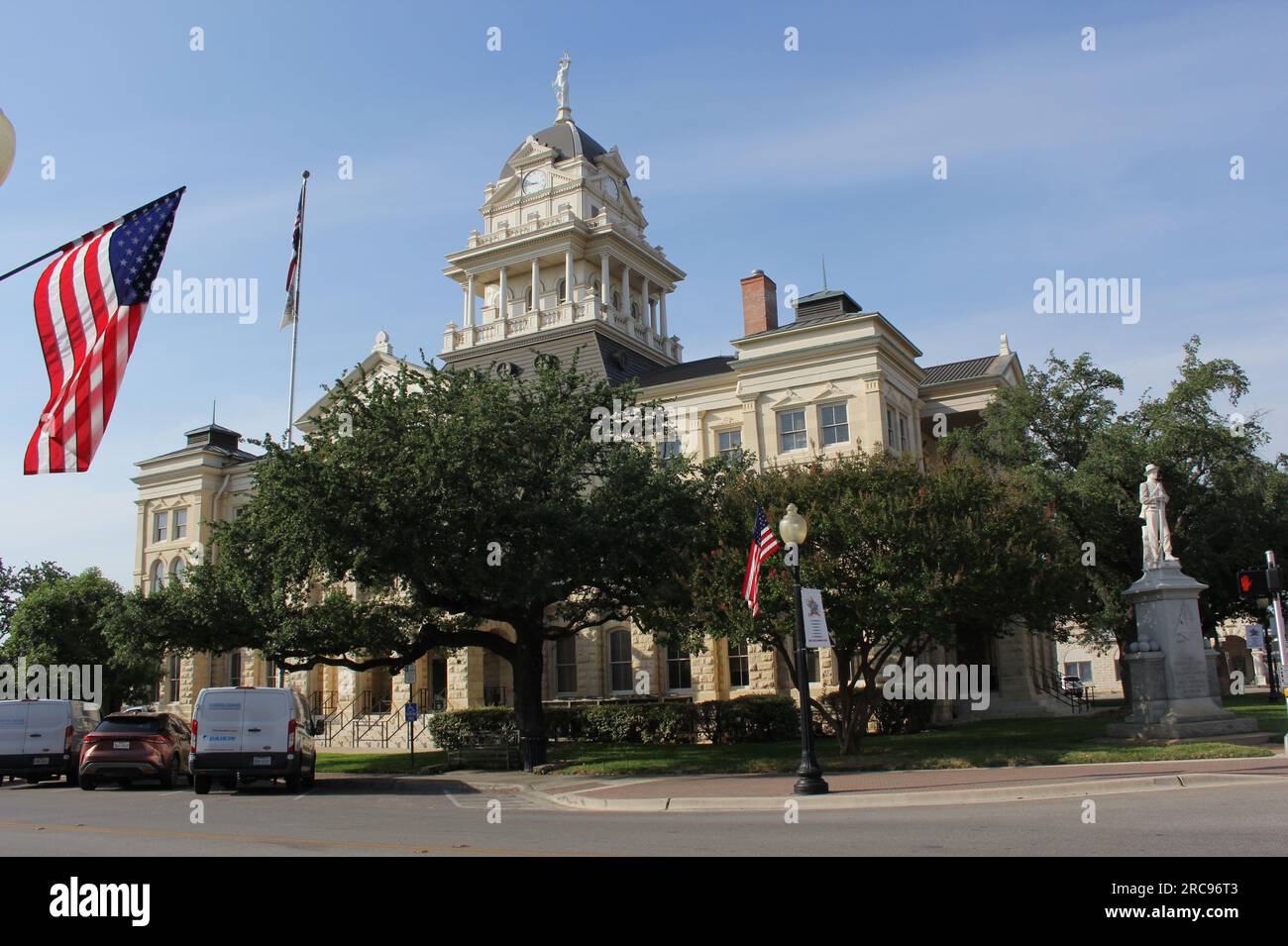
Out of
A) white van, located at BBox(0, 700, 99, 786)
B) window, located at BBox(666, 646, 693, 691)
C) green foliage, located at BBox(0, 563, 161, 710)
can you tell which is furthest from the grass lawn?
green foliage, located at BBox(0, 563, 161, 710)

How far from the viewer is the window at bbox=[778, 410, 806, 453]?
39031mm

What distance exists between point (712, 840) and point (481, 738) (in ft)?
69.6

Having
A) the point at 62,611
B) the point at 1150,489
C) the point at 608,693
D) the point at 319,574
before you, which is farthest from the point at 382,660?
the point at 62,611

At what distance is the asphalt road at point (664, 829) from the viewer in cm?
1048

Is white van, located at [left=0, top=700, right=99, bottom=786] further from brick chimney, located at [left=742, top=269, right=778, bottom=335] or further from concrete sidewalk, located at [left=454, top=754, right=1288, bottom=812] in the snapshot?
brick chimney, located at [left=742, top=269, right=778, bottom=335]

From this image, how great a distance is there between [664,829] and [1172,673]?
51.0 feet

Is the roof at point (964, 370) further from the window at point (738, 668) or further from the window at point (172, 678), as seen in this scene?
the window at point (172, 678)

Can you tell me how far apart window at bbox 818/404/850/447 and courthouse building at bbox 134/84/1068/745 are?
82 millimetres

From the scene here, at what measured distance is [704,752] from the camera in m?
28.1

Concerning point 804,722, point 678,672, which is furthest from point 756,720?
point 804,722

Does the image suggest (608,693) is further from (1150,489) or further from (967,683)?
(1150,489)

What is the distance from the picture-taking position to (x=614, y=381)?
47.0 metres
